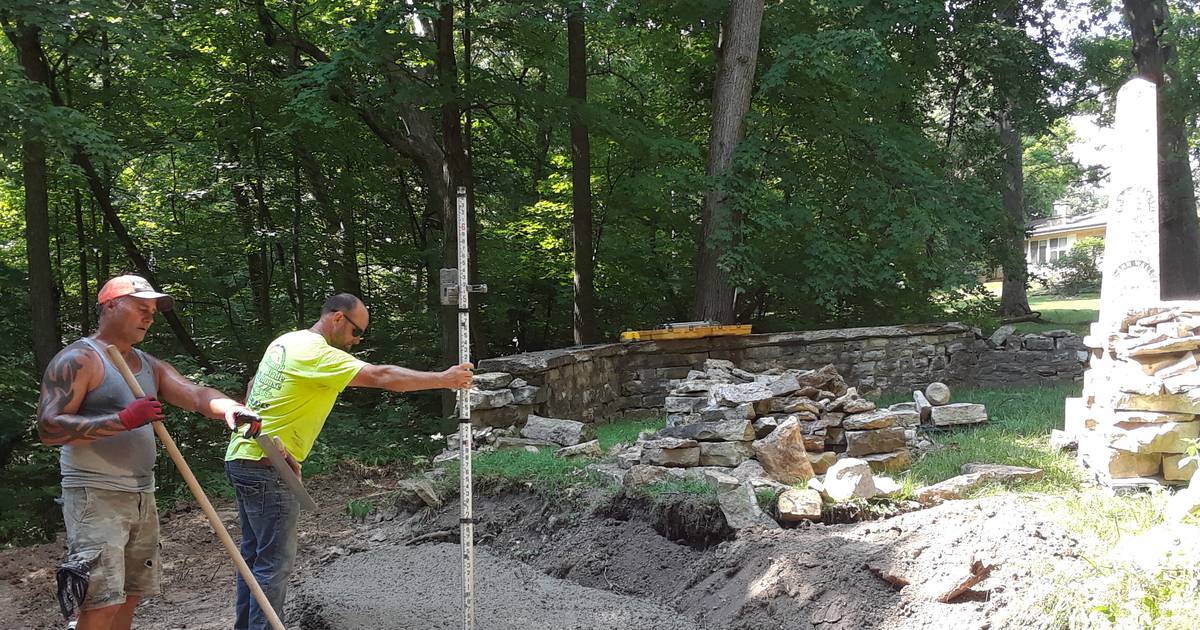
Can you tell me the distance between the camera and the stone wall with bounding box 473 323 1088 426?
9.84m

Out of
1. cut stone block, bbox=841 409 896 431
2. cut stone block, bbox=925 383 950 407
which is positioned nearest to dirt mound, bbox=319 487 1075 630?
cut stone block, bbox=841 409 896 431

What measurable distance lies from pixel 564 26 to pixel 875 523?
876 cm

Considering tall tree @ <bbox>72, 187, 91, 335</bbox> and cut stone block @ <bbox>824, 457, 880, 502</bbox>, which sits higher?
tall tree @ <bbox>72, 187, 91, 335</bbox>

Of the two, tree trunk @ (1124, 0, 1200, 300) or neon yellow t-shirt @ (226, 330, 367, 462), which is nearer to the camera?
neon yellow t-shirt @ (226, 330, 367, 462)

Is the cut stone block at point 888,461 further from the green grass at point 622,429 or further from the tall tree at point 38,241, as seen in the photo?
the tall tree at point 38,241

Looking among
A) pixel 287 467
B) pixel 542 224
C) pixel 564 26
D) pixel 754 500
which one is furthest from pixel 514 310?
pixel 287 467

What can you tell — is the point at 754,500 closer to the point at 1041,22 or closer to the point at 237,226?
the point at 237,226

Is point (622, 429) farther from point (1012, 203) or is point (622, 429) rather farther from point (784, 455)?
point (1012, 203)

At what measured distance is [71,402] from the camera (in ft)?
11.5

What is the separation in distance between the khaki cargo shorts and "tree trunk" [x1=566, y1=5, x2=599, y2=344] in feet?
28.8

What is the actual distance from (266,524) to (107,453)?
0.74 meters

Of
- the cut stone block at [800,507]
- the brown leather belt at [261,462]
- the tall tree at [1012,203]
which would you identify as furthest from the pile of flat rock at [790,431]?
the tall tree at [1012,203]

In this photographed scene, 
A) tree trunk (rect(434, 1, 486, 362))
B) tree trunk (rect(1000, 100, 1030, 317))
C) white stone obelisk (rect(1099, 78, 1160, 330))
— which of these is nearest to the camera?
white stone obelisk (rect(1099, 78, 1160, 330))

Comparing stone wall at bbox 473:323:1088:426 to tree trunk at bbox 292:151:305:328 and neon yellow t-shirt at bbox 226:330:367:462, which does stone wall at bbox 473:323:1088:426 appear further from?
tree trunk at bbox 292:151:305:328
